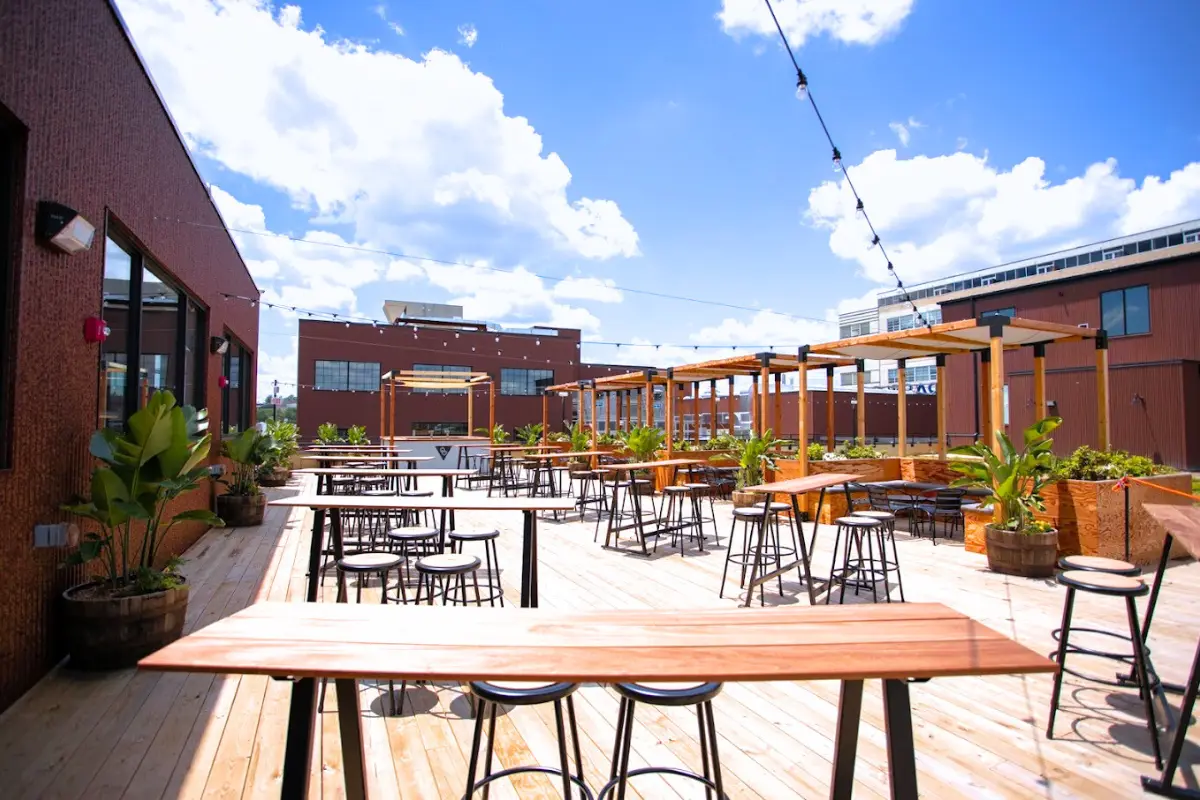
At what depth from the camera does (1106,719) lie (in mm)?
2709

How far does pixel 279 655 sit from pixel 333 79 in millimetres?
8089

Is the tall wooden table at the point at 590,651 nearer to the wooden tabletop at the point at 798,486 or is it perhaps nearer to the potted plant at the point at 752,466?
the wooden tabletop at the point at 798,486

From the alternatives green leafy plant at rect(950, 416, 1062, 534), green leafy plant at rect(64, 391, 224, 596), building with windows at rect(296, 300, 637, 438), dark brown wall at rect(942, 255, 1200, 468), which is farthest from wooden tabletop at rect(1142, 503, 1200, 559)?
building with windows at rect(296, 300, 637, 438)

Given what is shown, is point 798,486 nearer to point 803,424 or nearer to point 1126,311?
point 803,424

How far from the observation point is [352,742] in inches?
56.2

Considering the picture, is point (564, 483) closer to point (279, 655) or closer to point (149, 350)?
point (149, 350)

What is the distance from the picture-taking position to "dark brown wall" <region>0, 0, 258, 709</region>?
9.24 ft

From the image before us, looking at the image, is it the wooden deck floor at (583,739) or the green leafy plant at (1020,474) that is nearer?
the wooden deck floor at (583,739)

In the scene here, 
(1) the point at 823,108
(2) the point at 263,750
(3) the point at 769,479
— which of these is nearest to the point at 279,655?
(2) the point at 263,750

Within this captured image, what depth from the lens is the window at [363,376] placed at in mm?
23641

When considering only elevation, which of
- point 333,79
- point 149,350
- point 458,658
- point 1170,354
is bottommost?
point 458,658

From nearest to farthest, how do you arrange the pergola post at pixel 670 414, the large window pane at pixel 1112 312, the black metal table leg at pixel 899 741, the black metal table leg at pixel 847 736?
1. the black metal table leg at pixel 899 741
2. the black metal table leg at pixel 847 736
3. the pergola post at pixel 670 414
4. the large window pane at pixel 1112 312

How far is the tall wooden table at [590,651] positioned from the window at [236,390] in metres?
8.40

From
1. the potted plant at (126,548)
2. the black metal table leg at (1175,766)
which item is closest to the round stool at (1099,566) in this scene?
the black metal table leg at (1175,766)
